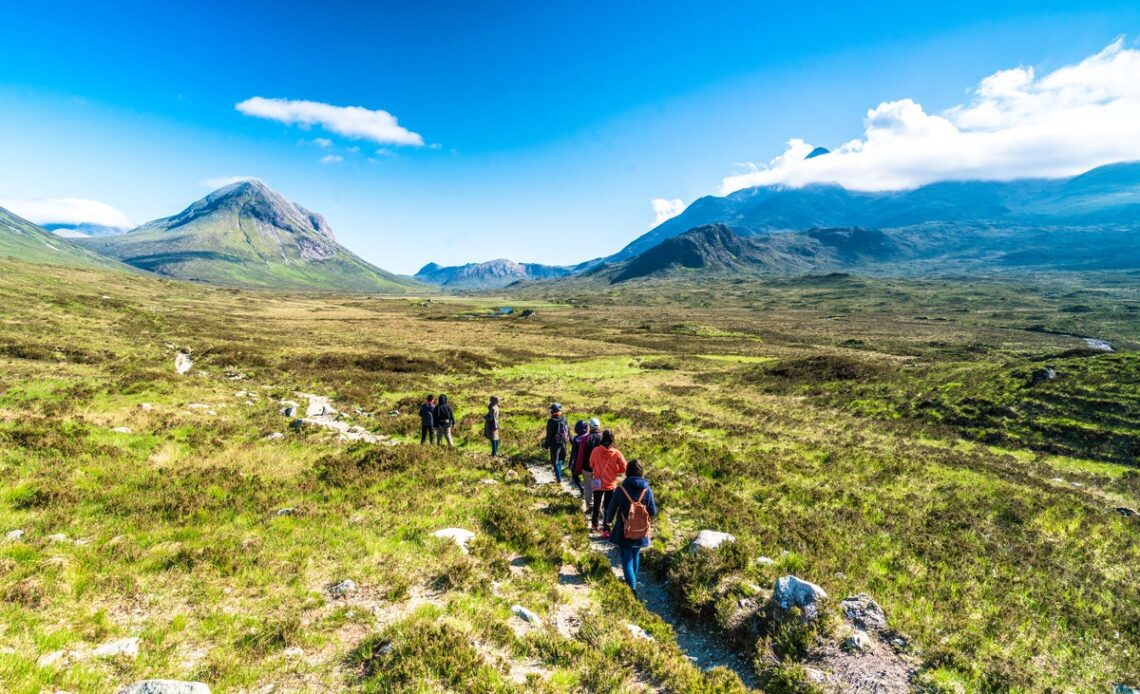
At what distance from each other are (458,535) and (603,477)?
13.6 ft

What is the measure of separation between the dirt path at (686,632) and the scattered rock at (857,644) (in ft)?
5.86

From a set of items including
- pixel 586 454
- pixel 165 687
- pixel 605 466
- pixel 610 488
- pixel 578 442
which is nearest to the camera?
pixel 165 687

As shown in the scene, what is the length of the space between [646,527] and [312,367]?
35188mm

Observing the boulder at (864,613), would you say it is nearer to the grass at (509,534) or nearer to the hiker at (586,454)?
the grass at (509,534)

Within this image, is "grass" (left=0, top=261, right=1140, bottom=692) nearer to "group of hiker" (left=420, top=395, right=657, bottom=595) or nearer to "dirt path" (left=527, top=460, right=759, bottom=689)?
"dirt path" (left=527, top=460, right=759, bottom=689)

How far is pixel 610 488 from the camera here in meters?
13.2

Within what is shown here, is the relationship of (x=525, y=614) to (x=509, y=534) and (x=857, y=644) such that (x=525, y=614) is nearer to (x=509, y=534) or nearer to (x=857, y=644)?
(x=509, y=534)

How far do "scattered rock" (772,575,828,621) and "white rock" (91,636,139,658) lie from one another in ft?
35.5

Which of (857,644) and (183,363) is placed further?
(183,363)

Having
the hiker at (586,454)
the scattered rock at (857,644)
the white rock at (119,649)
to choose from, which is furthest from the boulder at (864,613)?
the white rock at (119,649)

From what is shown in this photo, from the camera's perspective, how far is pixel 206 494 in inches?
502

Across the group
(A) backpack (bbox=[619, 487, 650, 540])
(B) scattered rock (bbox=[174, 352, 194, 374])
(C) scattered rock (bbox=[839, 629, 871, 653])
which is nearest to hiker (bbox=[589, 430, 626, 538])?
(A) backpack (bbox=[619, 487, 650, 540])

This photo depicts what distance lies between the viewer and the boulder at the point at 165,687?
19.4 ft

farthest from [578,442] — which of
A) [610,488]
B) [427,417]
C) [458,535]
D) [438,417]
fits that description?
[427,417]
